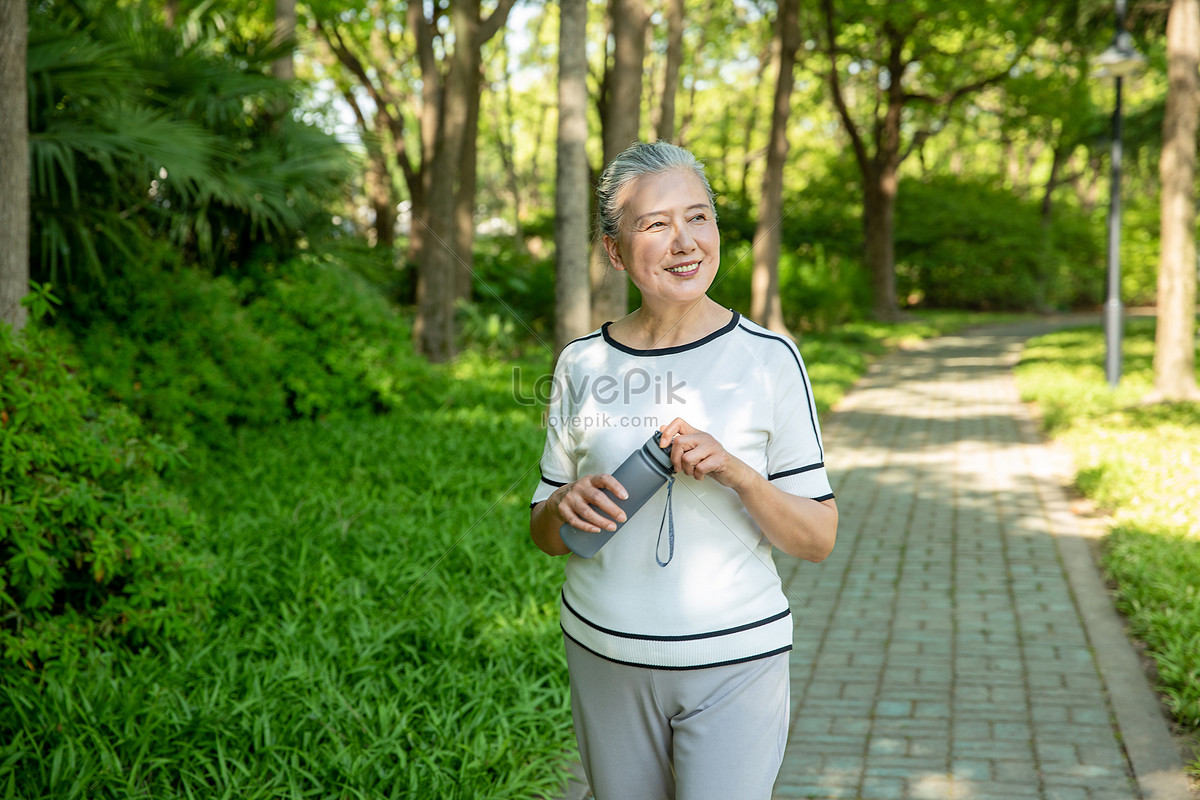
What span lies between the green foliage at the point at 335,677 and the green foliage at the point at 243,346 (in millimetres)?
1086

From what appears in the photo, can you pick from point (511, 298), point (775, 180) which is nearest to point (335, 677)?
point (775, 180)

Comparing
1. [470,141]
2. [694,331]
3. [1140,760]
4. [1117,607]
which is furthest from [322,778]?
[470,141]

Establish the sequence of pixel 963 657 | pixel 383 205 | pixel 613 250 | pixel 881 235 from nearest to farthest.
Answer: pixel 613 250, pixel 963 657, pixel 383 205, pixel 881 235

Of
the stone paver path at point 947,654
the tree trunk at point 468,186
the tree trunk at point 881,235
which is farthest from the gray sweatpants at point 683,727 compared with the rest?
the tree trunk at point 881,235

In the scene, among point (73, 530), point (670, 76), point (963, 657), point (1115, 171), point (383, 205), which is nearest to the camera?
point (73, 530)

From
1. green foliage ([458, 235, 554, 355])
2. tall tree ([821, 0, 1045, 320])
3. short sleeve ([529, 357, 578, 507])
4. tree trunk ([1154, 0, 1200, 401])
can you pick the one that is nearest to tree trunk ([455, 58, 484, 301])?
green foliage ([458, 235, 554, 355])

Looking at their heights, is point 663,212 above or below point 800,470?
above

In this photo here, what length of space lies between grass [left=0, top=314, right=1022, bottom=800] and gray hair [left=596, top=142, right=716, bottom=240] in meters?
2.15

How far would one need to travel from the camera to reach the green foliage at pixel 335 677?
10.8 ft

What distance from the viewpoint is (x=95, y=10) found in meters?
6.89

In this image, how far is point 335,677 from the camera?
3.98m

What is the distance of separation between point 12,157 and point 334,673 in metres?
2.89

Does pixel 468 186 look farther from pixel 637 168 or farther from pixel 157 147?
pixel 637 168

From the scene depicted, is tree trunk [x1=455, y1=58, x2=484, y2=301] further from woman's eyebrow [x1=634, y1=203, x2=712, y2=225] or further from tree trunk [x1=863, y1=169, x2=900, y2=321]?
tree trunk [x1=863, y1=169, x2=900, y2=321]
